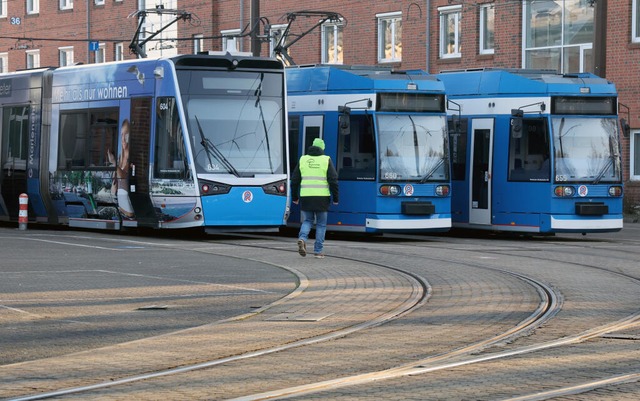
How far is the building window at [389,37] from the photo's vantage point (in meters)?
43.4

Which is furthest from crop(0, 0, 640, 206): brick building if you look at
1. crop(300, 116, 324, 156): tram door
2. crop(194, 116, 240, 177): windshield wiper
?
crop(194, 116, 240, 177): windshield wiper

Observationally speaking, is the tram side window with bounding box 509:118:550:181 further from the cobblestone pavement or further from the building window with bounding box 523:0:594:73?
the building window with bounding box 523:0:594:73

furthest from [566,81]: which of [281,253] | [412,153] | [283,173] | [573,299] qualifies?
[573,299]

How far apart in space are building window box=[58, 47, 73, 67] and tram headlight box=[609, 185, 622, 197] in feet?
116

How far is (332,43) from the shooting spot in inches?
1810

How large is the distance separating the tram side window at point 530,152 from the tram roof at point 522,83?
59cm

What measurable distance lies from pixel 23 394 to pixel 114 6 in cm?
4707

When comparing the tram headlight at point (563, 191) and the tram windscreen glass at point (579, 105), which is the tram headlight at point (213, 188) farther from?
the tram windscreen glass at point (579, 105)

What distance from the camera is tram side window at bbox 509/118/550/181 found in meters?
25.0

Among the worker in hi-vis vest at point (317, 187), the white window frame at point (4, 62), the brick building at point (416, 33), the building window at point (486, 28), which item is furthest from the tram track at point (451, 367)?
the white window frame at point (4, 62)

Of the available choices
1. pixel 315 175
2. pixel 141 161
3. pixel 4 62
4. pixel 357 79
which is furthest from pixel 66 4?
pixel 315 175

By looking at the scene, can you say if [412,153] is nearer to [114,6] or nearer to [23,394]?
[23,394]

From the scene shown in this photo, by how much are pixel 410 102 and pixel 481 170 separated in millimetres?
2298

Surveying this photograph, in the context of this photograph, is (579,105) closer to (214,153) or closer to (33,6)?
(214,153)
